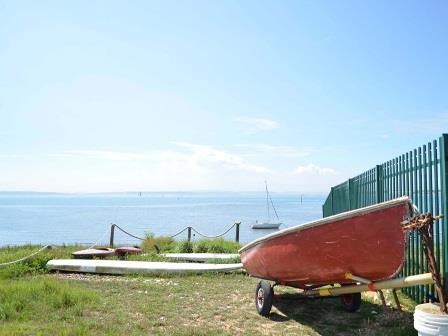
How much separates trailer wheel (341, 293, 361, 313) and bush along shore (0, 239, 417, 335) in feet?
0.33

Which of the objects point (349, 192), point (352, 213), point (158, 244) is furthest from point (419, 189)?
point (158, 244)

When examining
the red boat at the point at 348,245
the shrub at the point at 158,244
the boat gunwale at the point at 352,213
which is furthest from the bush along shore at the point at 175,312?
the shrub at the point at 158,244

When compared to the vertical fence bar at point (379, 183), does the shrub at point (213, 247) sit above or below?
below

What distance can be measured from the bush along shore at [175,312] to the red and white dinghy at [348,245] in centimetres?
81

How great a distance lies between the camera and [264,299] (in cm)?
632

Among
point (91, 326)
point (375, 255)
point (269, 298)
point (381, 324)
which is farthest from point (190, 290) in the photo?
point (375, 255)

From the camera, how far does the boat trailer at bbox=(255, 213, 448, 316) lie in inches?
165

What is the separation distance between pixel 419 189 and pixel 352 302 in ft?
6.11

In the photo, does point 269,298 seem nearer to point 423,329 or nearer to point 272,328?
point 272,328

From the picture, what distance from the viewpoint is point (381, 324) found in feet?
19.2

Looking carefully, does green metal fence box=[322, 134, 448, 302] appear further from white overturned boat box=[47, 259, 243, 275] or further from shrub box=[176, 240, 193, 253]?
shrub box=[176, 240, 193, 253]

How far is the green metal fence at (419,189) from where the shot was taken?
510 cm

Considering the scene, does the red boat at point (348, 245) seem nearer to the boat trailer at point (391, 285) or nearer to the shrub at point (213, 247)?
the boat trailer at point (391, 285)

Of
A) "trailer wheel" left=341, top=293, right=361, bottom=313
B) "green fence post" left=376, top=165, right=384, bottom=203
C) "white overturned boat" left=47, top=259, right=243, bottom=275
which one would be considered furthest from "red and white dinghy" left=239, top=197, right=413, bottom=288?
"white overturned boat" left=47, top=259, right=243, bottom=275
